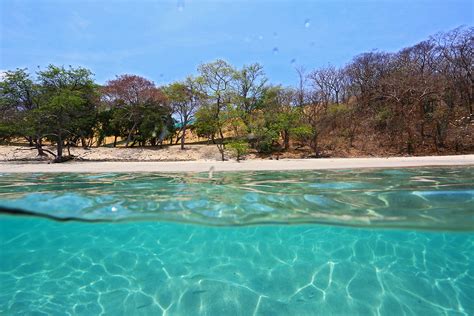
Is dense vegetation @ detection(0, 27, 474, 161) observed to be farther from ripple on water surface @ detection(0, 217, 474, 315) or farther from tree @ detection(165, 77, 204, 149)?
ripple on water surface @ detection(0, 217, 474, 315)

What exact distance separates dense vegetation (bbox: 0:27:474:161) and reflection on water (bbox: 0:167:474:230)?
1242 centimetres

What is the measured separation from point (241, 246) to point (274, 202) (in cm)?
138

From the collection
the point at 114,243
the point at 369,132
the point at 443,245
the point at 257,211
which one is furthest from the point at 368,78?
the point at 114,243

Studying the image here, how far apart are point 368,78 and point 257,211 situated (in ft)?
91.1

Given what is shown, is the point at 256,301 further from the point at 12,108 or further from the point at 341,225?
the point at 12,108

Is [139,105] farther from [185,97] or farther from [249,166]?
[249,166]

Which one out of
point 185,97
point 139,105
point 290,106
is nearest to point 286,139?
point 290,106

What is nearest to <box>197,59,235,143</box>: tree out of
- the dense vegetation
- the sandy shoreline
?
the dense vegetation

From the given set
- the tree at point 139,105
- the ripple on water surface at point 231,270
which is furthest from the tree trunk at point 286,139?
the ripple on water surface at point 231,270

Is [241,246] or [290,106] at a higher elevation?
[290,106]

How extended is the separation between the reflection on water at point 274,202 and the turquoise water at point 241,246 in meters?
0.03

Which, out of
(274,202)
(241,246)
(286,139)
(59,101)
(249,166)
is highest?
(59,101)

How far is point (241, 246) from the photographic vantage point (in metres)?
6.88

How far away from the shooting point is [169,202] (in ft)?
23.4
